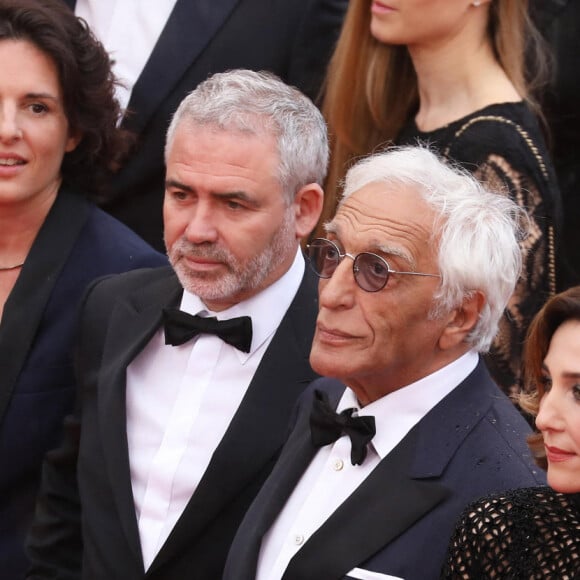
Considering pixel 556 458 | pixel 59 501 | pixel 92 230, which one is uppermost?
pixel 556 458

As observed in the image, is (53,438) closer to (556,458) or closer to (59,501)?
(59,501)

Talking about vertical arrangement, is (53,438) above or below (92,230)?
below

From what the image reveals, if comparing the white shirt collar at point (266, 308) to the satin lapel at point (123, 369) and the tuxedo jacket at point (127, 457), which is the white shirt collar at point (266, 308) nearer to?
the tuxedo jacket at point (127, 457)

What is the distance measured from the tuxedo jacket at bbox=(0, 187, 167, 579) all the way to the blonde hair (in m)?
0.89

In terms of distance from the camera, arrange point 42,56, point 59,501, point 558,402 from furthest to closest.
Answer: point 42,56
point 59,501
point 558,402

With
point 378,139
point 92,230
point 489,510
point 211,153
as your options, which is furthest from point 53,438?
point 489,510

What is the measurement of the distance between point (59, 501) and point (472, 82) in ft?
6.47

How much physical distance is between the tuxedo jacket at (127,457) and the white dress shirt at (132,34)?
1.19 m

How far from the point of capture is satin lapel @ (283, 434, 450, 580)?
3.39m

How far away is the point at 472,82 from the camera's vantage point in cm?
491

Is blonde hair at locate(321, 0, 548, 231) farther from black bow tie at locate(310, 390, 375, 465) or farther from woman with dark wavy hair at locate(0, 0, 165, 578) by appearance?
black bow tie at locate(310, 390, 375, 465)

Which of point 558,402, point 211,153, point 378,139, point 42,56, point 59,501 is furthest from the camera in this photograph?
point 378,139

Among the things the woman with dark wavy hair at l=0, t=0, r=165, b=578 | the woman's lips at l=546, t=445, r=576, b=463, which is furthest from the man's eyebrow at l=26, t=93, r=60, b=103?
the woman's lips at l=546, t=445, r=576, b=463

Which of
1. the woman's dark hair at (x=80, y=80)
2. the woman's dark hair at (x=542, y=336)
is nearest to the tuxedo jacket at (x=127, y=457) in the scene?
the woman's dark hair at (x=80, y=80)
